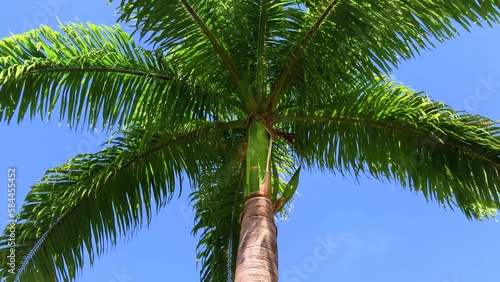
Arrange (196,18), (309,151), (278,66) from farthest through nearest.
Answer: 1. (309,151)
2. (278,66)
3. (196,18)

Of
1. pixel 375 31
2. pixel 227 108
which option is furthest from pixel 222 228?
pixel 375 31

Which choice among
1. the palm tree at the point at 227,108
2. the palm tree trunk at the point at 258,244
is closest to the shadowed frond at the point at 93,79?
the palm tree at the point at 227,108

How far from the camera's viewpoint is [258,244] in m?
5.63

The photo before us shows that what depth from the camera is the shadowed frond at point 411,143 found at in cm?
693

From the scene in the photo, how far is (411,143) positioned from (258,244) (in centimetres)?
250

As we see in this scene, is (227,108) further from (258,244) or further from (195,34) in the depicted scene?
(258,244)

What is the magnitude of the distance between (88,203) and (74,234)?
378 mm

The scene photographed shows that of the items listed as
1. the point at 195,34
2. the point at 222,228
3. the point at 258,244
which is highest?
the point at 195,34

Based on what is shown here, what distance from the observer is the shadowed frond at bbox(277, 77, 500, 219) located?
6.93m

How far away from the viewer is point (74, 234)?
7.41 meters

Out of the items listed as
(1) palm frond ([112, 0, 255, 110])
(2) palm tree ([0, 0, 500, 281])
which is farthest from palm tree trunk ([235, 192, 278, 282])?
(1) palm frond ([112, 0, 255, 110])

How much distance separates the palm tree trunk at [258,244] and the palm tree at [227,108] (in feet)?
0.95

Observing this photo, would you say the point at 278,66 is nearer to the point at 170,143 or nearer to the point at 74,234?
the point at 170,143

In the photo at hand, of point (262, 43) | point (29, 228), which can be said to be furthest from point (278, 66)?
point (29, 228)
